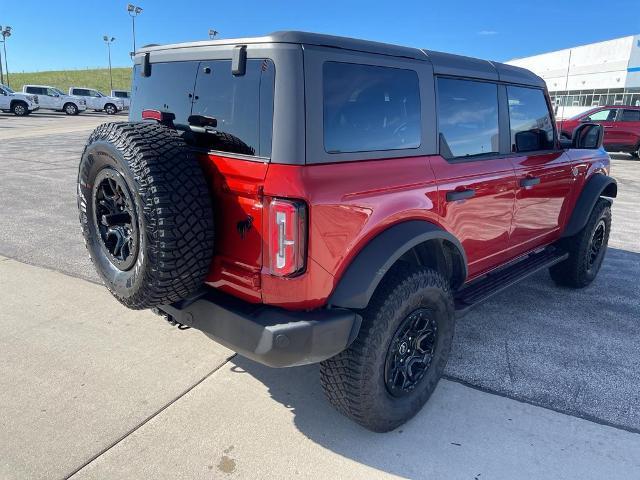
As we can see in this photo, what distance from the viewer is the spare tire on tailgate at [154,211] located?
2.04m

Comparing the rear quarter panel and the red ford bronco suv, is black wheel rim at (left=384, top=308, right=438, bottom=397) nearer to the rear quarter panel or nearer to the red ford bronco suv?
the red ford bronco suv

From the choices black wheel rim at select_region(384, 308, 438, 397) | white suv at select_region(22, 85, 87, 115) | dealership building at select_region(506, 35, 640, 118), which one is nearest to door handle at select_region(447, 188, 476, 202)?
black wheel rim at select_region(384, 308, 438, 397)

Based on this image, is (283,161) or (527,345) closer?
(283,161)

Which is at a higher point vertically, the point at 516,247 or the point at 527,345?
the point at 516,247

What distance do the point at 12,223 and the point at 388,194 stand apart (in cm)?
572

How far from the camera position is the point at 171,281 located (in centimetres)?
213

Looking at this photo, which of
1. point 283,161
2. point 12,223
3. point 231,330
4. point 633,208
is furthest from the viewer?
point 633,208

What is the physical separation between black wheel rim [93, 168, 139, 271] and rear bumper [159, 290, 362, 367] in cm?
44

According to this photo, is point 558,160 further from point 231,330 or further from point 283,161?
point 231,330

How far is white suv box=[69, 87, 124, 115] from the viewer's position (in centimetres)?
3562

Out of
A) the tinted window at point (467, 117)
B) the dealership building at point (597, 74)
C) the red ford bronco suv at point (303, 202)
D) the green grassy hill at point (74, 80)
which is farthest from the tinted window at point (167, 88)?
the green grassy hill at point (74, 80)

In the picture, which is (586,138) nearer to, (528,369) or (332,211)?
(528,369)

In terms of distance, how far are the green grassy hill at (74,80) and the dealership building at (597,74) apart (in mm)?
53969

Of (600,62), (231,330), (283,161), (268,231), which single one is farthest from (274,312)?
(600,62)
